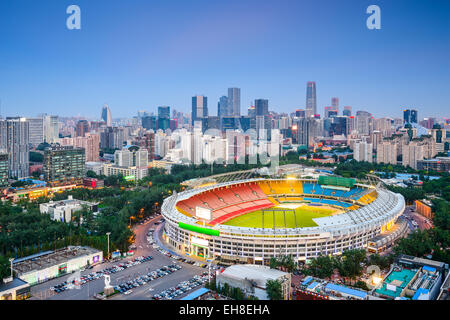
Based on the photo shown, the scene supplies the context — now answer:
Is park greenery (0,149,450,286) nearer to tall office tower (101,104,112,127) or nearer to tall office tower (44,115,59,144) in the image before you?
tall office tower (44,115,59,144)

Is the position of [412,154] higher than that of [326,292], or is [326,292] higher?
[412,154]

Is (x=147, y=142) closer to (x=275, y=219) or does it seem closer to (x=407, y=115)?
(x=275, y=219)

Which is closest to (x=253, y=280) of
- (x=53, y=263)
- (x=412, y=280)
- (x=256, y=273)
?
(x=256, y=273)

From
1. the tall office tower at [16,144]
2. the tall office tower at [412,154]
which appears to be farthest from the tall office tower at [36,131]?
the tall office tower at [412,154]

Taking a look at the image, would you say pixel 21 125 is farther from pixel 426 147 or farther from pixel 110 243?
pixel 426 147

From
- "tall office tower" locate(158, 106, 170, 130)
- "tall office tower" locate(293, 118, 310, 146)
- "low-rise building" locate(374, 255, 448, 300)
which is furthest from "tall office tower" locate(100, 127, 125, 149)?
"low-rise building" locate(374, 255, 448, 300)

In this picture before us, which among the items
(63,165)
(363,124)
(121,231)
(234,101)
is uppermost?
(234,101)
